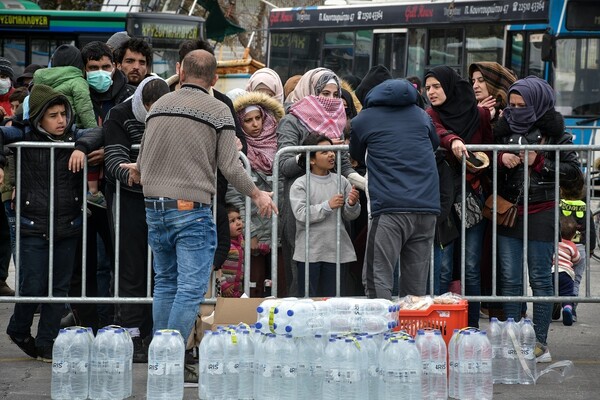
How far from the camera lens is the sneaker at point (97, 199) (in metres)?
8.28

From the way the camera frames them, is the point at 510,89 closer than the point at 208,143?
No

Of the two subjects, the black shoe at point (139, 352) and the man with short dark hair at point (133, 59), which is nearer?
the black shoe at point (139, 352)

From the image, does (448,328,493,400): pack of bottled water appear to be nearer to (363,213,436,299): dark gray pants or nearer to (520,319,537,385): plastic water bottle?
(520,319,537,385): plastic water bottle

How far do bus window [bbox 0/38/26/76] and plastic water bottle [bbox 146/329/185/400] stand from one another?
1704 centimetres

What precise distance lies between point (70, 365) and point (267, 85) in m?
3.33

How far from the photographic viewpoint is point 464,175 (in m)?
8.16

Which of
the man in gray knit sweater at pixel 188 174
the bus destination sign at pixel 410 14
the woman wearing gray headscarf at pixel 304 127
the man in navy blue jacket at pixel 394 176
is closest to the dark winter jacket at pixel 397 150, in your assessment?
the man in navy blue jacket at pixel 394 176

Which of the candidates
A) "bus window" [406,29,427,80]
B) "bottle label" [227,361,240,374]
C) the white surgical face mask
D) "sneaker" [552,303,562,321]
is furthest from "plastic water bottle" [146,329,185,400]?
"bus window" [406,29,427,80]

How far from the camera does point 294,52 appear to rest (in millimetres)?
24828

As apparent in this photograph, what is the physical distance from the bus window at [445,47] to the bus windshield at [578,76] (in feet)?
6.48

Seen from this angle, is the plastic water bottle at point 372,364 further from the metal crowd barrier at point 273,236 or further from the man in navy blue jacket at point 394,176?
the metal crowd barrier at point 273,236

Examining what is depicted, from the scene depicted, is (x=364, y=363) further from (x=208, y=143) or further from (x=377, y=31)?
(x=377, y=31)

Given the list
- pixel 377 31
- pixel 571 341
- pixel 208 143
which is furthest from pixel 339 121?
pixel 377 31

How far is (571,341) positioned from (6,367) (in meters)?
4.36
